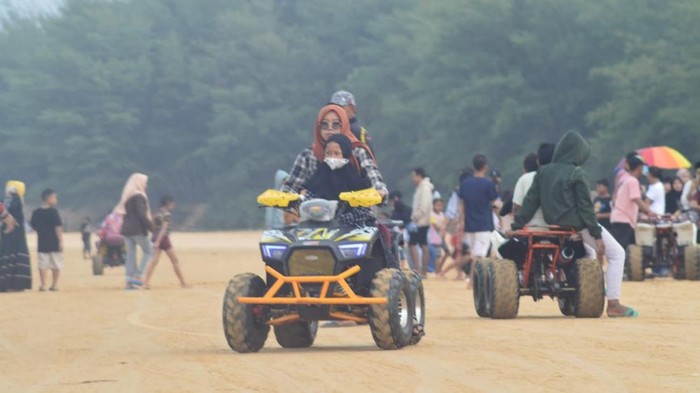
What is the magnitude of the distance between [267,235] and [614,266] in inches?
173

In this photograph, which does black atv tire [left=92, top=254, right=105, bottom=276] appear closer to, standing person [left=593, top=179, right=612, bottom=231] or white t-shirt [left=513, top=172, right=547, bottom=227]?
standing person [left=593, top=179, right=612, bottom=231]

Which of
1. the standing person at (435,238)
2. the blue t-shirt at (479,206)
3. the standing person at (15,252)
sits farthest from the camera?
the standing person at (435,238)

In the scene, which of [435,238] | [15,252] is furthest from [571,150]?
[435,238]

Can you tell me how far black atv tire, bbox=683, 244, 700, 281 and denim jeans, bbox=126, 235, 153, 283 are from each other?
7.96 metres

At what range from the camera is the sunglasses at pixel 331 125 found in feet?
43.8

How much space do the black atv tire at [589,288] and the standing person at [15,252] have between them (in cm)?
1241

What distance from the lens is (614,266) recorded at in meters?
15.8

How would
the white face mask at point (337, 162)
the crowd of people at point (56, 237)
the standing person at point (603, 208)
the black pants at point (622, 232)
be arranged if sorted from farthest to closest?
the standing person at point (603, 208)
the crowd of people at point (56, 237)
the black pants at point (622, 232)
the white face mask at point (337, 162)

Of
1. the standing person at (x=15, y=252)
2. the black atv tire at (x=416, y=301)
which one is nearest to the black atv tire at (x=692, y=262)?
the standing person at (x=15, y=252)

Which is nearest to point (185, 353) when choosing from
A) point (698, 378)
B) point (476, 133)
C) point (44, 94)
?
point (698, 378)

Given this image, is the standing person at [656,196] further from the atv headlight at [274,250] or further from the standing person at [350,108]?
the atv headlight at [274,250]

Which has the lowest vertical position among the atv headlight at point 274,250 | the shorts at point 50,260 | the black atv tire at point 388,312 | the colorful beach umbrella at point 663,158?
the black atv tire at point 388,312

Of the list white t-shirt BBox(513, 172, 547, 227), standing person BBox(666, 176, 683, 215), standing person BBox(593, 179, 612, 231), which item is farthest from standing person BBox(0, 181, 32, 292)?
white t-shirt BBox(513, 172, 547, 227)

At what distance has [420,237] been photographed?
90.3ft
